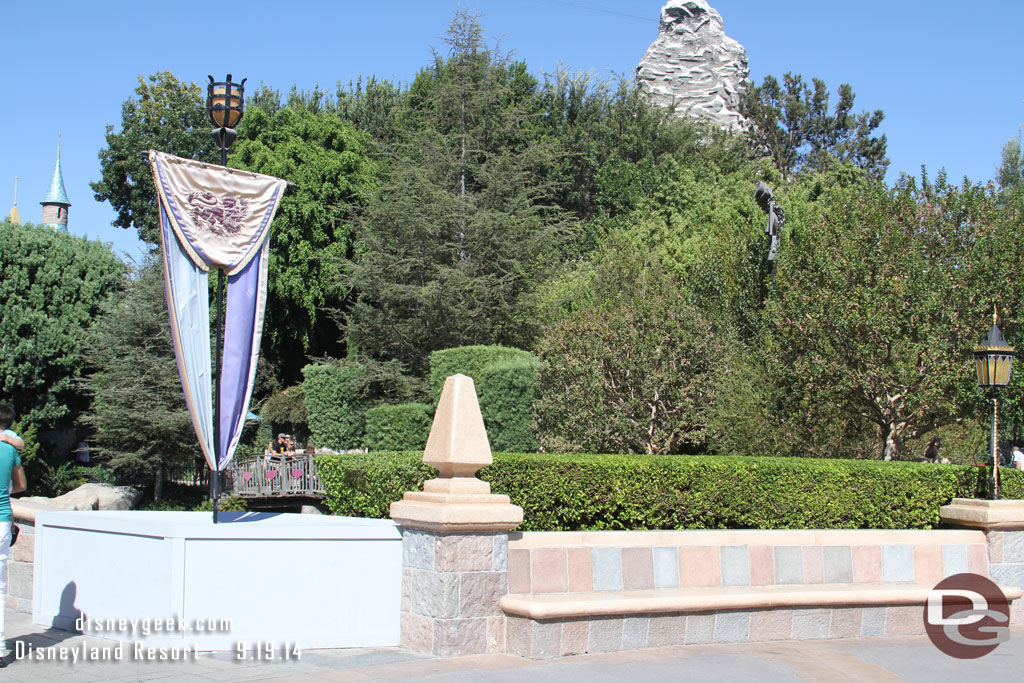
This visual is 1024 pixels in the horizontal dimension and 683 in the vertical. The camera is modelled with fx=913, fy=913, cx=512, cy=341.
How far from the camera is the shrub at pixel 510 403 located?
66.2ft

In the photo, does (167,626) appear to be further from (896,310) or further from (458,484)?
(896,310)

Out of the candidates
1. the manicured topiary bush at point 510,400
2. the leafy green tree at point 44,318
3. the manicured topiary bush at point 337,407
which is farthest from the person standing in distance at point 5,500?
the leafy green tree at point 44,318

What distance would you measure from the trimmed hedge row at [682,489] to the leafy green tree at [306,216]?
69.2ft

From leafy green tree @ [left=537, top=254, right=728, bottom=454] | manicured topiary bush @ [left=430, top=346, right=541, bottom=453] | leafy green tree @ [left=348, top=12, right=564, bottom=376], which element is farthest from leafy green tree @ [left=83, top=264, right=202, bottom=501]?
leafy green tree @ [left=537, top=254, right=728, bottom=454]

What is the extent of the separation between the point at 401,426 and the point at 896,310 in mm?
14002

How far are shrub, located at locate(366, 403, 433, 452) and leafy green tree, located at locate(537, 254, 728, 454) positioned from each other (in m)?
7.89

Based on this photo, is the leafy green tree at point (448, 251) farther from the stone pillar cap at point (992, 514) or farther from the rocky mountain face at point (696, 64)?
the rocky mountain face at point (696, 64)

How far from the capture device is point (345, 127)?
36.9m

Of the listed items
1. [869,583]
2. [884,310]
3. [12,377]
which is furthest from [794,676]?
[12,377]

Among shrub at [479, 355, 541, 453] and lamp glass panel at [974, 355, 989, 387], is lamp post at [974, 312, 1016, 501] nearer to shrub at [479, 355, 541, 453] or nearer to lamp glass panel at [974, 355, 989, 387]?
lamp glass panel at [974, 355, 989, 387]

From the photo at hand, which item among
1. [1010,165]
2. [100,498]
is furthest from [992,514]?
[1010,165]

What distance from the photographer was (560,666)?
7504mm

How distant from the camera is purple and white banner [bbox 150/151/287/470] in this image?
319 inches

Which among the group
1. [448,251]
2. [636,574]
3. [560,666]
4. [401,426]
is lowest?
[560,666]
